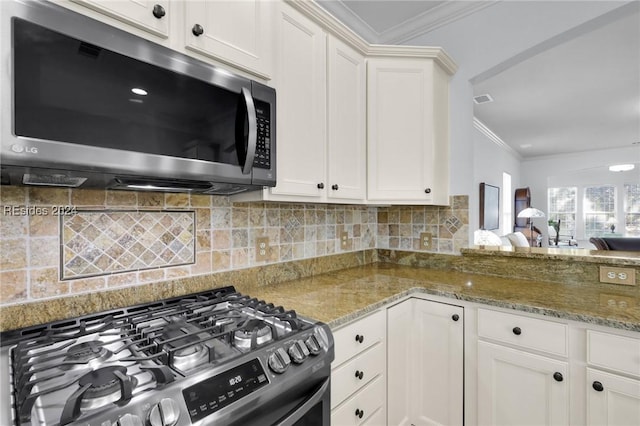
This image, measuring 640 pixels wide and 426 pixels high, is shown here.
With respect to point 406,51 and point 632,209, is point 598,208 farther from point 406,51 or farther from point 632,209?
point 406,51

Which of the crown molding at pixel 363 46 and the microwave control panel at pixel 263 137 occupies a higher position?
the crown molding at pixel 363 46

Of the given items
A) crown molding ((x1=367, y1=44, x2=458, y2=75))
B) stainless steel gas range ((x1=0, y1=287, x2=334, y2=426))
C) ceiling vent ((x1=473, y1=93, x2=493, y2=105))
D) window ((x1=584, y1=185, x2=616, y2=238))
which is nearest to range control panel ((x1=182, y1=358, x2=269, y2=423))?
stainless steel gas range ((x1=0, y1=287, x2=334, y2=426))

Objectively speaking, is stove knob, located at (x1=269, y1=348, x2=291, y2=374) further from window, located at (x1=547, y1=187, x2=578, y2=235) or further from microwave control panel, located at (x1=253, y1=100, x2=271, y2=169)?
window, located at (x1=547, y1=187, x2=578, y2=235)

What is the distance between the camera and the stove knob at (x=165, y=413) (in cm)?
64

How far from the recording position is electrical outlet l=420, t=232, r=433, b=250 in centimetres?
228

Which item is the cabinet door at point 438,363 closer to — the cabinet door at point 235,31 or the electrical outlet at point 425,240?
the electrical outlet at point 425,240

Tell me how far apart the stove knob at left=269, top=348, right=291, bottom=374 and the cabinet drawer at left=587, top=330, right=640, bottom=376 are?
121 cm

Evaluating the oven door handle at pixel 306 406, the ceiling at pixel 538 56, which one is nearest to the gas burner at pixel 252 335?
the oven door handle at pixel 306 406

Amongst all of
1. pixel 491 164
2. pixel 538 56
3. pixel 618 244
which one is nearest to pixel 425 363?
pixel 538 56

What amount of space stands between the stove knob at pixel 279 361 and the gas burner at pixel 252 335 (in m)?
0.06

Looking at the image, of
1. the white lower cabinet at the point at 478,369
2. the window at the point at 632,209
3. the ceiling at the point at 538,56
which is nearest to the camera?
the white lower cabinet at the point at 478,369

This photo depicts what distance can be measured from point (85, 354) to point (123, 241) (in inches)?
18.4

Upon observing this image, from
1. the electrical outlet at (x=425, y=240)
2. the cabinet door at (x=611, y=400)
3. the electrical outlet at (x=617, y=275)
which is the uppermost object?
the electrical outlet at (x=425, y=240)

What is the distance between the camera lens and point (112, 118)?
865mm
